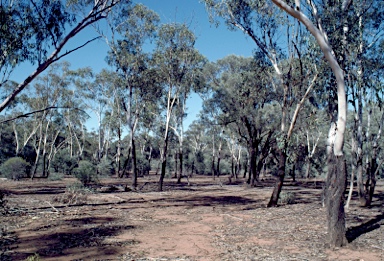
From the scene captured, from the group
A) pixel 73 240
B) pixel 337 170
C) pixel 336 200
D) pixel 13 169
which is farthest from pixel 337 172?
pixel 13 169

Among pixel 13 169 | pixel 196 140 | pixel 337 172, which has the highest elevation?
pixel 196 140

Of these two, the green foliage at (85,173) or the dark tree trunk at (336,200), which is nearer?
the dark tree trunk at (336,200)

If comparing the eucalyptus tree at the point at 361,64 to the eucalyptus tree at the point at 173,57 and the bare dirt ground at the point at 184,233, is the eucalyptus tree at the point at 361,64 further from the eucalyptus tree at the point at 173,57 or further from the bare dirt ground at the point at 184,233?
the eucalyptus tree at the point at 173,57

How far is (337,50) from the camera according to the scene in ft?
32.0

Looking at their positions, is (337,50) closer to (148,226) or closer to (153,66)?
(148,226)

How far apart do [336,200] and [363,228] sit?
2820 millimetres

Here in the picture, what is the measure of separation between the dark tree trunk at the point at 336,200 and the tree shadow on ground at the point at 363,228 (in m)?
0.63

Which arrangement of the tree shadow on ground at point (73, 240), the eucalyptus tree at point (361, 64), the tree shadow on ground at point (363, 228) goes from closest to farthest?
the tree shadow on ground at point (73, 240) → the tree shadow on ground at point (363, 228) → the eucalyptus tree at point (361, 64)

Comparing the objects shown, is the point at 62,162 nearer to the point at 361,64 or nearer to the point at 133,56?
the point at 133,56

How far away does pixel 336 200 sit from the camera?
628 centimetres

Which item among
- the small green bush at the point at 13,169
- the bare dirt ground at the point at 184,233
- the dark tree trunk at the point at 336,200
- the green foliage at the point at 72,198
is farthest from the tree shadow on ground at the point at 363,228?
the small green bush at the point at 13,169

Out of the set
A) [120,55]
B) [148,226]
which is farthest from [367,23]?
[120,55]

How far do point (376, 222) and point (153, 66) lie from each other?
51.0 ft

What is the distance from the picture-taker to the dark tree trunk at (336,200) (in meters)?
6.27
